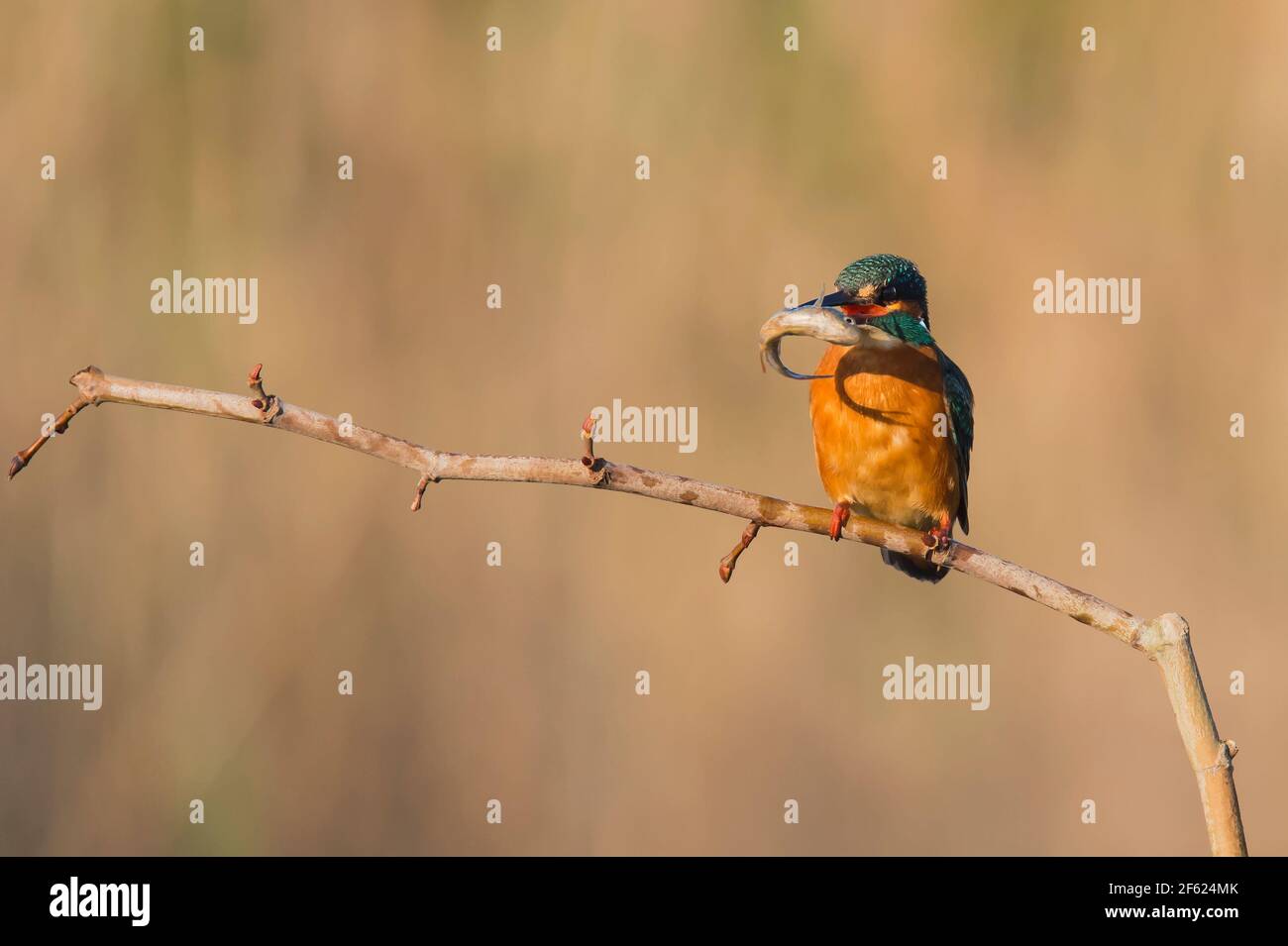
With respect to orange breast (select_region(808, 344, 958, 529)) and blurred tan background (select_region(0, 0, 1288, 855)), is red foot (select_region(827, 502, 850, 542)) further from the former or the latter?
blurred tan background (select_region(0, 0, 1288, 855))

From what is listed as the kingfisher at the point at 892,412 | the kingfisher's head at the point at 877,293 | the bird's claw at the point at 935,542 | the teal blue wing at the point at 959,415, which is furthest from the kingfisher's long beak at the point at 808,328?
the teal blue wing at the point at 959,415

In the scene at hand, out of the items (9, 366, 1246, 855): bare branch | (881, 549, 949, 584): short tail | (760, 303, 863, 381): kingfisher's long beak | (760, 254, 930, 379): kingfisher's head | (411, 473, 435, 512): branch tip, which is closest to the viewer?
(9, 366, 1246, 855): bare branch

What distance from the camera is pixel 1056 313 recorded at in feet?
16.9

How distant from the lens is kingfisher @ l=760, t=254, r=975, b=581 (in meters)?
3.58

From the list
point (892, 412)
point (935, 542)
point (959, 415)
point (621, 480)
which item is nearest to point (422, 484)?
point (621, 480)

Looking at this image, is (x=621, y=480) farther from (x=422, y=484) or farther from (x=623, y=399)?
(x=623, y=399)

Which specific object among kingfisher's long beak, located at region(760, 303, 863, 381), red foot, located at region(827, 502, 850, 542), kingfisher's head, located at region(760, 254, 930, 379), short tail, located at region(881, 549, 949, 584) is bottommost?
red foot, located at region(827, 502, 850, 542)

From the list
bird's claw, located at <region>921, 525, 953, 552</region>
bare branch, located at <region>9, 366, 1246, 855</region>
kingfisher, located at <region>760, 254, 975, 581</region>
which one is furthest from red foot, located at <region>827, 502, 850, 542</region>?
kingfisher, located at <region>760, 254, 975, 581</region>

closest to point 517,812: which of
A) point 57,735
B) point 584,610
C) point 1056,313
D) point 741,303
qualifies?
point 584,610

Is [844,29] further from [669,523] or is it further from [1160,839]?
[1160,839]

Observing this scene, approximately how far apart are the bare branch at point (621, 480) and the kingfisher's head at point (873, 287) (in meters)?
1.25

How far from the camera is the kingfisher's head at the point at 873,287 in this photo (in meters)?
3.55

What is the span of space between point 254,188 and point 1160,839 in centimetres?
408

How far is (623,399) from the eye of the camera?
16.7 feet
